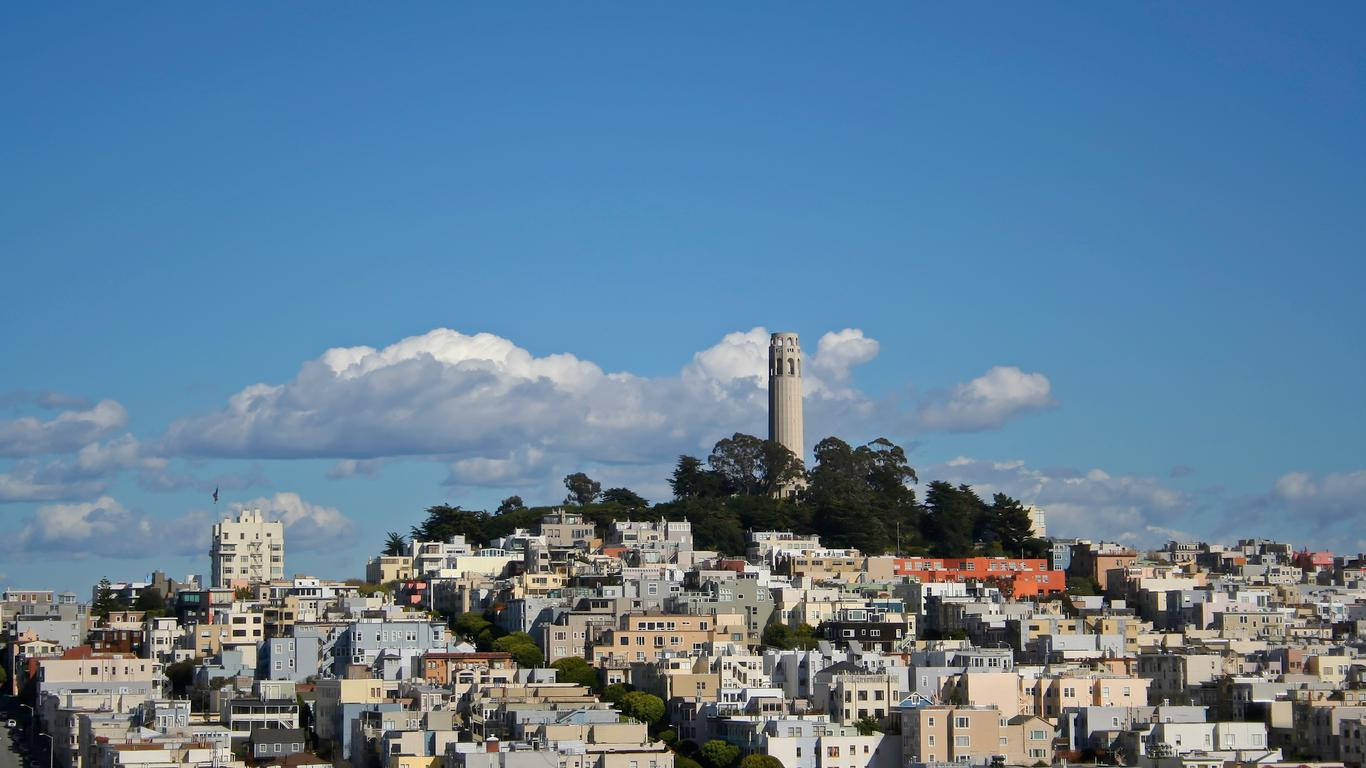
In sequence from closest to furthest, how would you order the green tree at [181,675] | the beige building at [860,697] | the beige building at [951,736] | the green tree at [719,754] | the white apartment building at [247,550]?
1. the green tree at [719,754]
2. the beige building at [951,736]
3. the beige building at [860,697]
4. the green tree at [181,675]
5. the white apartment building at [247,550]

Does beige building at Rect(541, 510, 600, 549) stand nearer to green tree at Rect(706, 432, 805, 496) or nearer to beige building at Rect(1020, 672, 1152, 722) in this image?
green tree at Rect(706, 432, 805, 496)

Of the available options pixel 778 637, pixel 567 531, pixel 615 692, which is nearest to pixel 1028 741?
pixel 615 692

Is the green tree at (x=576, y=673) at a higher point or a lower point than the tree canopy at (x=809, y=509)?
lower

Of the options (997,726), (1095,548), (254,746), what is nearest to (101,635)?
(254,746)

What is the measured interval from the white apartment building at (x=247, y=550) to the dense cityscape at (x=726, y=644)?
0.33 ft

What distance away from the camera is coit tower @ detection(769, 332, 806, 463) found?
4001 inches

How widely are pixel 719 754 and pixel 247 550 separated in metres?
38.1

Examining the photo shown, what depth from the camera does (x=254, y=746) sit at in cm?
6034

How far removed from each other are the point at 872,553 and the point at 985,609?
15.3m

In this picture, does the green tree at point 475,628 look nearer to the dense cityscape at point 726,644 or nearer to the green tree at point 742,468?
the dense cityscape at point 726,644

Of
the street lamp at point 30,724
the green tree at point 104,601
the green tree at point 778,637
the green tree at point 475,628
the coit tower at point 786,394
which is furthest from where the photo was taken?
the coit tower at point 786,394

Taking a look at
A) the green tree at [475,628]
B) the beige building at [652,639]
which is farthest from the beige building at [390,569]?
the beige building at [652,639]

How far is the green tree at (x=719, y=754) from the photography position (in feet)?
196

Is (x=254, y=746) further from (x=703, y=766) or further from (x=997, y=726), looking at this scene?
(x=997, y=726)
